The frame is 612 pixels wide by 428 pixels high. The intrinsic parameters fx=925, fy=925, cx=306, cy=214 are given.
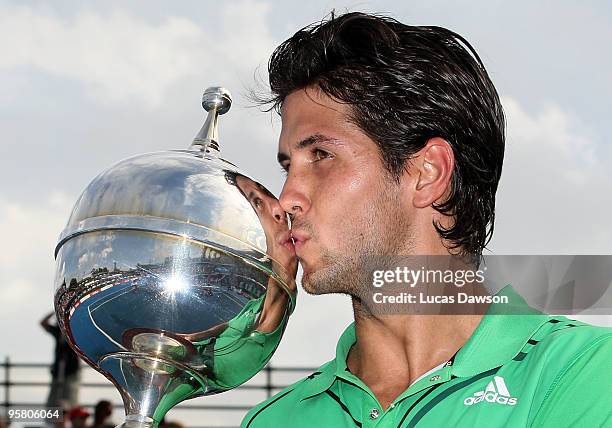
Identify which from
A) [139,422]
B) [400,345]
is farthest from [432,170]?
[139,422]

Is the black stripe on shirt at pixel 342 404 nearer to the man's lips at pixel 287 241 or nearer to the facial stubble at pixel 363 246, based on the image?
the facial stubble at pixel 363 246

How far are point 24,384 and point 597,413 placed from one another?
9.16 m

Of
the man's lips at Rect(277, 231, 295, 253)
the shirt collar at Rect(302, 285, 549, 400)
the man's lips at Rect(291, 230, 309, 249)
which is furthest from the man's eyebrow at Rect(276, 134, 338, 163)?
the shirt collar at Rect(302, 285, 549, 400)

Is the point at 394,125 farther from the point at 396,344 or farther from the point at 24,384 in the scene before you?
the point at 24,384

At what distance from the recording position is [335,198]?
218 centimetres

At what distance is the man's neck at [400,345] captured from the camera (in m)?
2.20

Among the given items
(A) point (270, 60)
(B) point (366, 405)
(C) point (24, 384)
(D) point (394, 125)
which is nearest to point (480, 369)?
(B) point (366, 405)

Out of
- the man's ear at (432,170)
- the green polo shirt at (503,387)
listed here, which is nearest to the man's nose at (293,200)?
the man's ear at (432,170)

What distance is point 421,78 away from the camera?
2.43 metres

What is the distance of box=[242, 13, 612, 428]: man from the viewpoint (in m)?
2.00

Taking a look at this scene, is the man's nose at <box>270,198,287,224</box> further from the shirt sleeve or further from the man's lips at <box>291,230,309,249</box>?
the shirt sleeve

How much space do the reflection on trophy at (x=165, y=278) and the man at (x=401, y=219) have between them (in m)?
0.34

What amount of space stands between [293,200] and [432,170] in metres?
0.47

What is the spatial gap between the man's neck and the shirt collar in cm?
6
